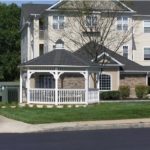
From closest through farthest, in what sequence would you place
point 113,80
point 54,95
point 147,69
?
1. point 54,95
2. point 113,80
3. point 147,69

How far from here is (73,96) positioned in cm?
3775

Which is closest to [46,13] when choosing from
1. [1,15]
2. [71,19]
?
[71,19]

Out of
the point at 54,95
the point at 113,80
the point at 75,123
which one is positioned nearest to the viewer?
the point at 75,123

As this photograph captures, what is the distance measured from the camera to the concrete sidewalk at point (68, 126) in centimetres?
2194

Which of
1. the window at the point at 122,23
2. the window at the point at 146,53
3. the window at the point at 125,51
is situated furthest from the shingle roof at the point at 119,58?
the window at the point at 146,53

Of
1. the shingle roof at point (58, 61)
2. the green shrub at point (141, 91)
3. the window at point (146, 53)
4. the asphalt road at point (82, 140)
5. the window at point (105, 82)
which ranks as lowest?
the asphalt road at point (82, 140)

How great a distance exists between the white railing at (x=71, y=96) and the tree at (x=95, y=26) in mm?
13535

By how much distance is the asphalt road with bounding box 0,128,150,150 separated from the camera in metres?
16.4

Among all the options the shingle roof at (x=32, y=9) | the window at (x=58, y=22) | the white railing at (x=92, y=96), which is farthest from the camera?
the shingle roof at (x=32, y=9)

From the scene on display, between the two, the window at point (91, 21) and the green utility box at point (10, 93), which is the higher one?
the window at point (91, 21)

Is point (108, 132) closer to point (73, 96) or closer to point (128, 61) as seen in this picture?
point (73, 96)

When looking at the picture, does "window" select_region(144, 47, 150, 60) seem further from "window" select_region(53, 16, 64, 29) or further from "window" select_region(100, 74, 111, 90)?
"window" select_region(53, 16, 64, 29)

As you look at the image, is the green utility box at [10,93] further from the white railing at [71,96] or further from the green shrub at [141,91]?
the white railing at [71,96]

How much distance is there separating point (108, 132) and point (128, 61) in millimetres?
34589
